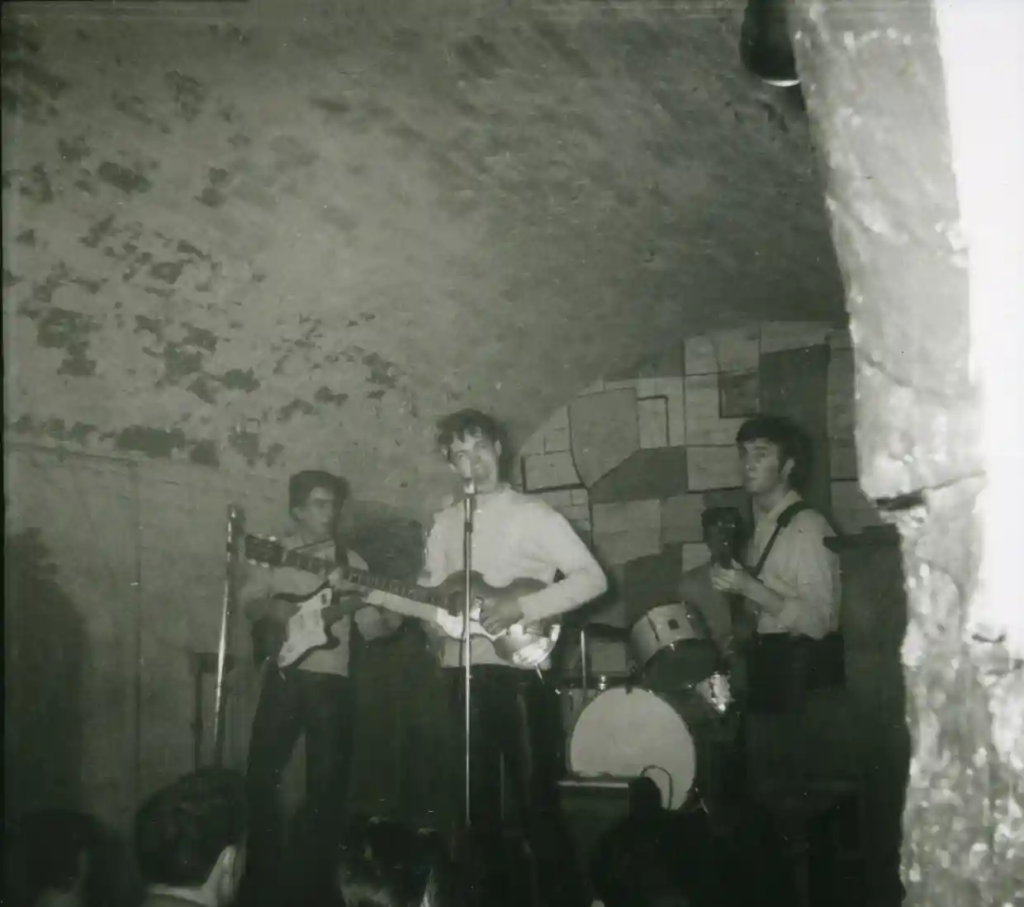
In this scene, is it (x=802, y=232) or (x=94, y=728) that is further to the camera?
(x=94, y=728)

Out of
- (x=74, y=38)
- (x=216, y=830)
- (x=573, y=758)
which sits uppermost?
(x=74, y=38)

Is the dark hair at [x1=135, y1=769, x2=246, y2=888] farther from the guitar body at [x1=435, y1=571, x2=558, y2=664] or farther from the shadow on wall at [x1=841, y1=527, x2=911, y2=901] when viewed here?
the shadow on wall at [x1=841, y1=527, x2=911, y2=901]

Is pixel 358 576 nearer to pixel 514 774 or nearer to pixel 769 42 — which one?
pixel 514 774

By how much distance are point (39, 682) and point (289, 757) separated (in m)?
0.41

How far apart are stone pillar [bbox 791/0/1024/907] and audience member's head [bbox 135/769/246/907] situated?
1.07m

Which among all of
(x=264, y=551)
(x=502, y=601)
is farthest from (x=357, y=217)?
(x=502, y=601)

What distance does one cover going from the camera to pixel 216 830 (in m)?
1.42

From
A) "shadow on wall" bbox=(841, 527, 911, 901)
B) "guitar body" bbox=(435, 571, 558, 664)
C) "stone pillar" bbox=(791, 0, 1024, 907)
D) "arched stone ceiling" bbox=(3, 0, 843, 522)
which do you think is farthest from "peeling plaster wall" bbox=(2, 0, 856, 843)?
"stone pillar" bbox=(791, 0, 1024, 907)

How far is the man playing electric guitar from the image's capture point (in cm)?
143

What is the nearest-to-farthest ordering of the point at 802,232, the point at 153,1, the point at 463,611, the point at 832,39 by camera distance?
the point at 832,39 < the point at 802,232 < the point at 153,1 < the point at 463,611

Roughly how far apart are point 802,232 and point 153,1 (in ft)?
3.34

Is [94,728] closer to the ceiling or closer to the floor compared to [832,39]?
closer to the floor

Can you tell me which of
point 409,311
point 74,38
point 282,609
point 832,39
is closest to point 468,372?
point 409,311

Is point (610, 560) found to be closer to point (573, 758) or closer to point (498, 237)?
point (573, 758)
